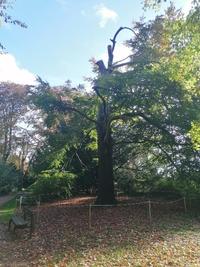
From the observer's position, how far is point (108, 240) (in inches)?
402

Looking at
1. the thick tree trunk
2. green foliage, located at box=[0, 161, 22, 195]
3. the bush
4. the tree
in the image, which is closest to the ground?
the thick tree trunk

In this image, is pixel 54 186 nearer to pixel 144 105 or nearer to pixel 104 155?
pixel 104 155

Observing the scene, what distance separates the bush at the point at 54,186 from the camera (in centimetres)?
2025

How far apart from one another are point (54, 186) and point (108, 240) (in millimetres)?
10449

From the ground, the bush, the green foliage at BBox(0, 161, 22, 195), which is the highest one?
the green foliage at BBox(0, 161, 22, 195)

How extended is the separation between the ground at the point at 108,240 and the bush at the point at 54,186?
5.37 meters

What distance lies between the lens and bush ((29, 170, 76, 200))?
2025cm

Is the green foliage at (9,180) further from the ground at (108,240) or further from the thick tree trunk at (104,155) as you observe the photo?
the ground at (108,240)

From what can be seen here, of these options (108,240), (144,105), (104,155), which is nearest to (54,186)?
(104,155)

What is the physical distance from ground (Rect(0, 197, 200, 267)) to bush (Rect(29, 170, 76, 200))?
5.37 meters

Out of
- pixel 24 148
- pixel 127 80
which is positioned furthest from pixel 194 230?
pixel 24 148

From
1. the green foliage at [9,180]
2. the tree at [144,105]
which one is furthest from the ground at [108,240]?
the green foliage at [9,180]

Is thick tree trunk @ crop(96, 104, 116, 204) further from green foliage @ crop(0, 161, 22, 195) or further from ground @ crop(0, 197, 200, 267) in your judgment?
green foliage @ crop(0, 161, 22, 195)

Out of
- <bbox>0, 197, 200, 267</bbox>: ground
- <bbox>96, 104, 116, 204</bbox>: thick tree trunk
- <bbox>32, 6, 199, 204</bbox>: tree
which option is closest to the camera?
<bbox>0, 197, 200, 267</bbox>: ground
